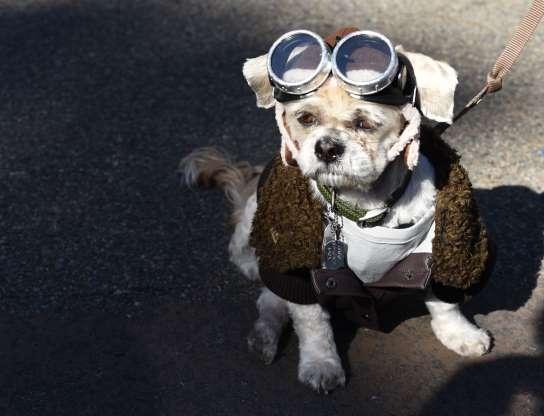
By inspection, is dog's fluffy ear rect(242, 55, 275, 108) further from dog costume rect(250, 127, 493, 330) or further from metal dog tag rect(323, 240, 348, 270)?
metal dog tag rect(323, 240, 348, 270)

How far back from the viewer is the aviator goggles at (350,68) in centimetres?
255

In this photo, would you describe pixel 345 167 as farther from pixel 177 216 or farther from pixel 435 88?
pixel 177 216

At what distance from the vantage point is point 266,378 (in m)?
3.20

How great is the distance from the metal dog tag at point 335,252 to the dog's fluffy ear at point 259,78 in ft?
1.72

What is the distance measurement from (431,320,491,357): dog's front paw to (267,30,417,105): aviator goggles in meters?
1.06

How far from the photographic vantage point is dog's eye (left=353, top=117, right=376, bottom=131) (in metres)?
2.63

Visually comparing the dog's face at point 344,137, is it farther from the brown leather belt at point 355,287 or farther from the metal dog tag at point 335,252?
the brown leather belt at point 355,287

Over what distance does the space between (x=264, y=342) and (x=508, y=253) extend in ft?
3.94

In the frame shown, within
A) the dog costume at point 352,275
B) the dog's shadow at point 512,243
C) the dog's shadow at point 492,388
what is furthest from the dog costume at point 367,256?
the dog's shadow at point 512,243

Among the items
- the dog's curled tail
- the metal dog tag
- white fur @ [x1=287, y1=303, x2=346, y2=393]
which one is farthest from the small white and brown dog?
the dog's curled tail

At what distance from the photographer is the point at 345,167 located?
2.59 m

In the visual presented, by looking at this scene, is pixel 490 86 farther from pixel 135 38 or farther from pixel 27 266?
pixel 135 38

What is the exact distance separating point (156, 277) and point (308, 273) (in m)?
0.86

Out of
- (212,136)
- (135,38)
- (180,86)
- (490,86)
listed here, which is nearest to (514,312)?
(490,86)
